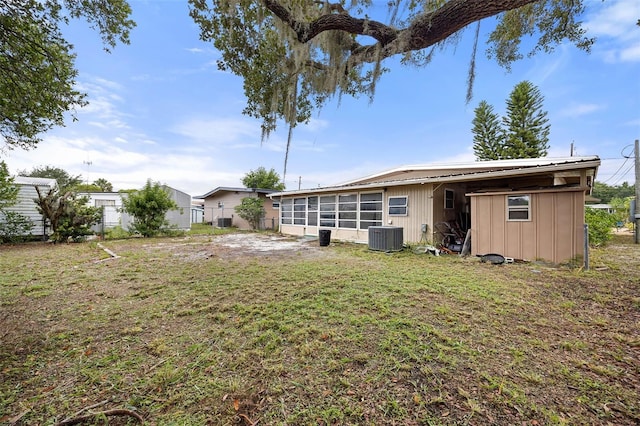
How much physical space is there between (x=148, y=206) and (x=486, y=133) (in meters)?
26.7

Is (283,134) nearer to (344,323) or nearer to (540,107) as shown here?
(344,323)

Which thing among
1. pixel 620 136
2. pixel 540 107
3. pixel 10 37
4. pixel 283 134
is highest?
pixel 540 107

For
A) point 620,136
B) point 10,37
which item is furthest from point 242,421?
point 620,136

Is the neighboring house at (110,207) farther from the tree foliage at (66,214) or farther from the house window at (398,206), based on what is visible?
the house window at (398,206)

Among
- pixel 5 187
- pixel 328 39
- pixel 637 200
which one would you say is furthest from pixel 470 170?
pixel 5 187

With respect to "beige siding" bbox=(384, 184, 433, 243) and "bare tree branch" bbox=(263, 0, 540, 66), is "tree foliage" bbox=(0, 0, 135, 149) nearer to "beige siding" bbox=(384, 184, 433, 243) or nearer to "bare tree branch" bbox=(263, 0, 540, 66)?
"bare tree branch" bbox=(263, 0, 540, 66)

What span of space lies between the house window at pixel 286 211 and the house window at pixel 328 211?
273cm

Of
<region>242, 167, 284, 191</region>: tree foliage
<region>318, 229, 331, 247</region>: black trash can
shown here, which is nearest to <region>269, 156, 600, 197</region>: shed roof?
<region>318, 229, 331, 247</region>: black trash can

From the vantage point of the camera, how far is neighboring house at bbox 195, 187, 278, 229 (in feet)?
57.5

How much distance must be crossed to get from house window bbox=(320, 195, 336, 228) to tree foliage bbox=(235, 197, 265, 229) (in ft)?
19.1

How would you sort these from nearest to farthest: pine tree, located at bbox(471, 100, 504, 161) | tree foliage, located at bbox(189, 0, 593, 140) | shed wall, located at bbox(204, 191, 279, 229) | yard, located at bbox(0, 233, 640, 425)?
1. yard, located at bbox(0, 233, 640, 425)
2. tree foliage, located at bbox(189, 0, 593, 140)
3. shed wall, located at bbox(204, 191, 279, 229)
4. pine tree, located at bbox(471, 100, 504, 161)

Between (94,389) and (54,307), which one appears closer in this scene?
(94,389)

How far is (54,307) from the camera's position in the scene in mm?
3457

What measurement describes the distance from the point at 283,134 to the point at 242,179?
90.6 feet
